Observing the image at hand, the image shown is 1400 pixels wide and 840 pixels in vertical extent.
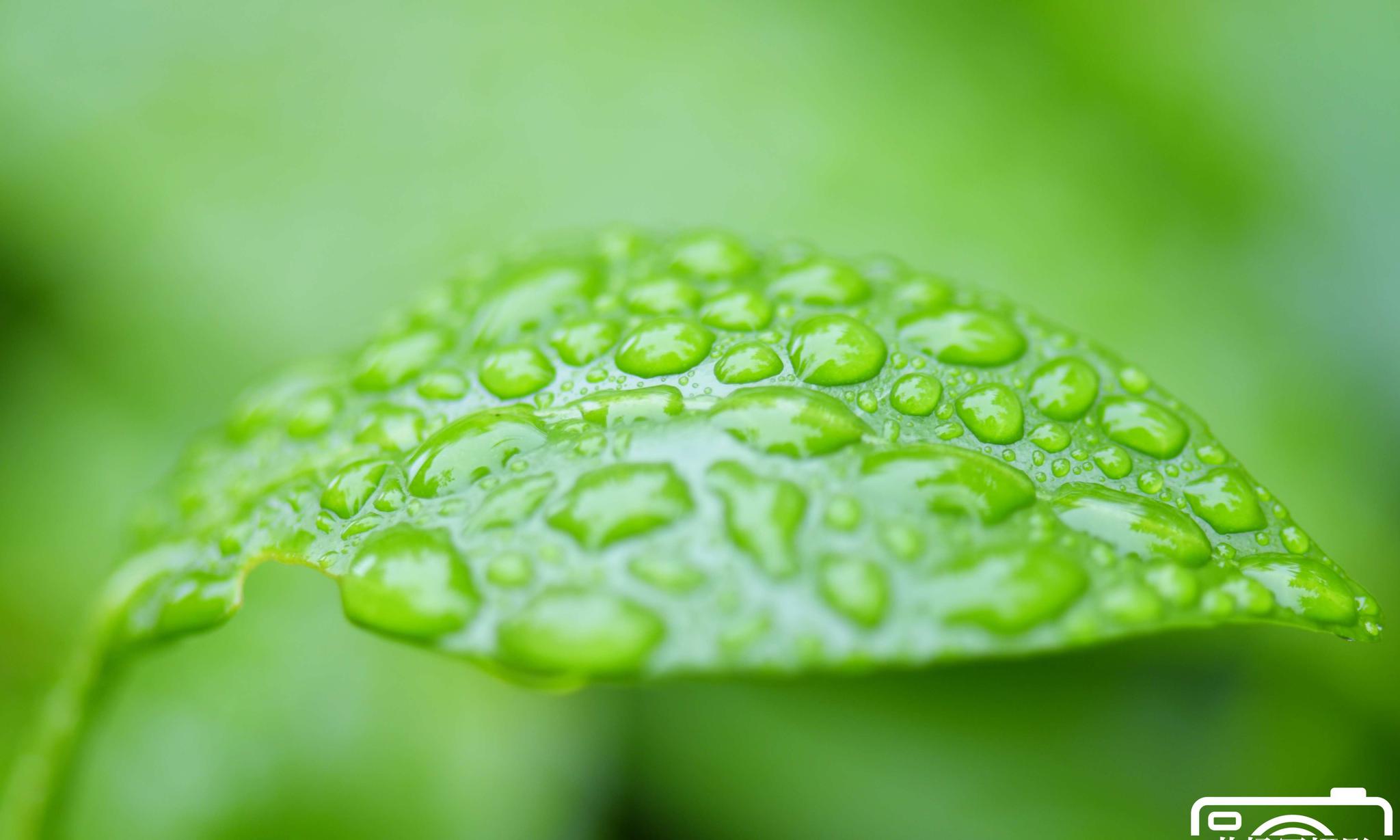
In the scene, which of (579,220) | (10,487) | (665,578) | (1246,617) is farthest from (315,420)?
(10,487)

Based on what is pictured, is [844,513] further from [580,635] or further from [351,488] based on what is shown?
[351,488]

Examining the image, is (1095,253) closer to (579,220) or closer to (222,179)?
(579,220)

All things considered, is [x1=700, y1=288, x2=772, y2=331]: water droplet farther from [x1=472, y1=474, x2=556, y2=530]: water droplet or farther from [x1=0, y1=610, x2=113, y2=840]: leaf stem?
Answer: [x1=0, y1=610, x2=113, y2=840]: leaf stem

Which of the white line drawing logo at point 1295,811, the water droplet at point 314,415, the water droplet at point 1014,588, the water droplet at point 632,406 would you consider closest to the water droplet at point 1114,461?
the water droplet at point 1014,588

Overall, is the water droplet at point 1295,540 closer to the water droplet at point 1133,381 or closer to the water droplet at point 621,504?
the water droplet at point 1133,381

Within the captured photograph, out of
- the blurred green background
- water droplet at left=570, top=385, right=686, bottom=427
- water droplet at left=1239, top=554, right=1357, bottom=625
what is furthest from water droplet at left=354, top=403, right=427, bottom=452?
the blurred green background

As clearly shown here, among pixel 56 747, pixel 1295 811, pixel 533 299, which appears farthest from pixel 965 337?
pixel 1295 811

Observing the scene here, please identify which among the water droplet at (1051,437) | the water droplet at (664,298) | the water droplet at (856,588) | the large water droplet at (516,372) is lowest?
the water droplet at (856,588)
